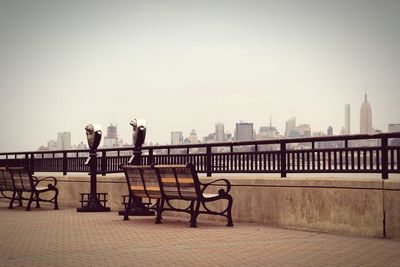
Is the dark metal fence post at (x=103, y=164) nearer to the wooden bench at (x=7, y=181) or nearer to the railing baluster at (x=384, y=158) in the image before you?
the wooden bench at (x=7, y=181)

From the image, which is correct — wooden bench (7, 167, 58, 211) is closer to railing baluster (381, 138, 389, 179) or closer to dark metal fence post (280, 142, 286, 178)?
dark metal fence post (280, 142, 286, 178)

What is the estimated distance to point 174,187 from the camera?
12828 mm

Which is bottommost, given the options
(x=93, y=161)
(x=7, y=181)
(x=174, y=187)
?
(x=7, y=181)

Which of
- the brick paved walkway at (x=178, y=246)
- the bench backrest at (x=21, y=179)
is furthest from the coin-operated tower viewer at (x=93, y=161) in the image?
the brick paved walkway at (x=178, y=246)

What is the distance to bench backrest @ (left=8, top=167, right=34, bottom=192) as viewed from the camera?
17.3 metres

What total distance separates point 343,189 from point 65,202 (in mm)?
9954

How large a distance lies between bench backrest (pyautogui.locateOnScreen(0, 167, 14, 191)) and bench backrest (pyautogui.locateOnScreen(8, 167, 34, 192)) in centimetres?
20

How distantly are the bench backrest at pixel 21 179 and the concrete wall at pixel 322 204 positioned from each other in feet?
16.5

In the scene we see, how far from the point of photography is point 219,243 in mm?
9984

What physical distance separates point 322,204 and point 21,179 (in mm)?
8513

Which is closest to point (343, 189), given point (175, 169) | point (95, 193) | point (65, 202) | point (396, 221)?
point (396, 221)

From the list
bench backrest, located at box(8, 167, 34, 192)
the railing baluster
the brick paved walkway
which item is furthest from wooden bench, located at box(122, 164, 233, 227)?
bench backrest, located at box(8, 167, 34, 192)

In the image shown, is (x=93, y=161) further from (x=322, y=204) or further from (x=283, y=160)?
(x=322, y=204)

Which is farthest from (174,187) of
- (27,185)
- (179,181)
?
(27,185)
